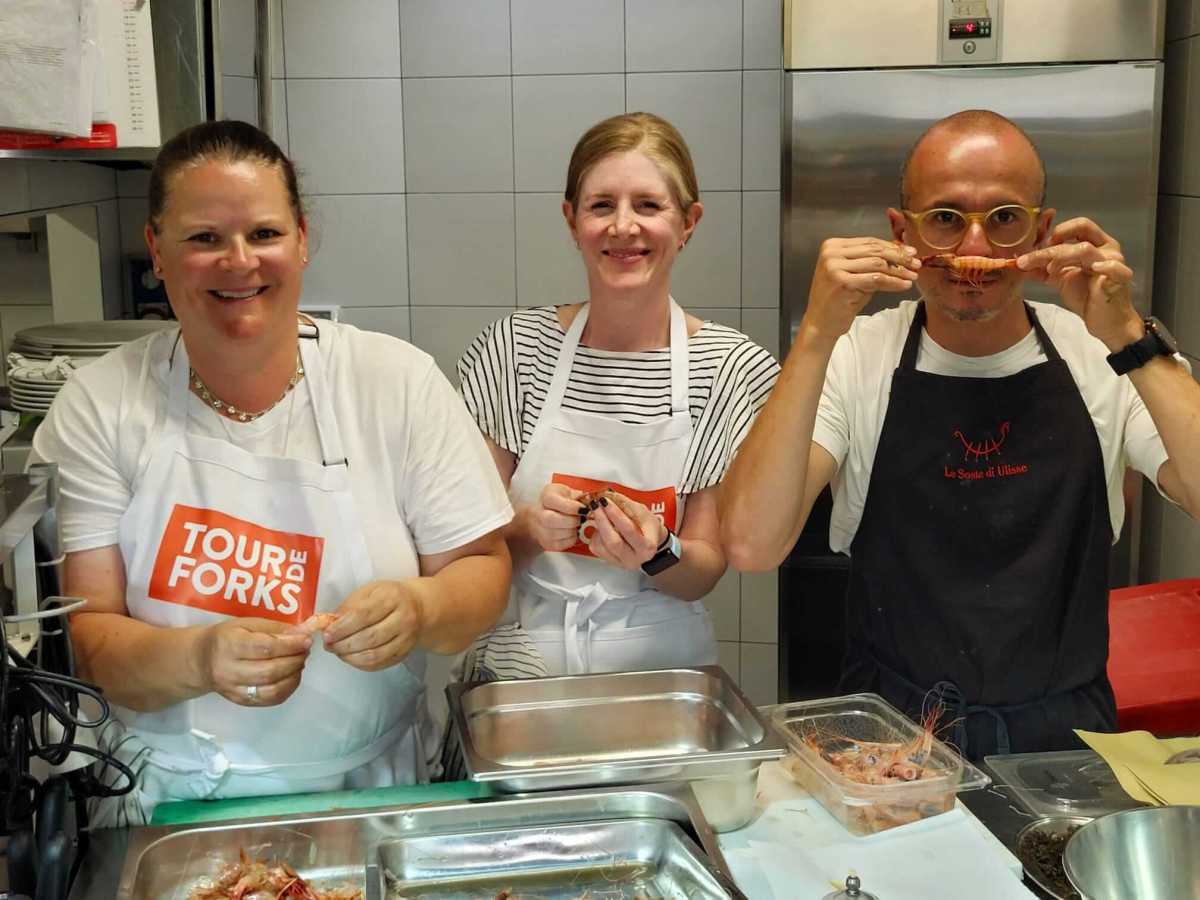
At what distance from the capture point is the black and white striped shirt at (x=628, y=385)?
2.28m

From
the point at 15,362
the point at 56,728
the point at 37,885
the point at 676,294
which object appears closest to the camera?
the point at 37,885

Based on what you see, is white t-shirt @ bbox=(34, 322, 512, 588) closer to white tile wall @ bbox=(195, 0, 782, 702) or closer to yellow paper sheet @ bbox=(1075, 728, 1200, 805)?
yellow paper sheet @ bbox=(1075, 728, 1200, 805)

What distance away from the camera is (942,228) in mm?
2027

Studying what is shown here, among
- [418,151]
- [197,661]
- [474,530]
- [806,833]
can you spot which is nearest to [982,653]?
[806,833]

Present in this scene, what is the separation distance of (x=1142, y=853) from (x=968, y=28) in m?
2.19

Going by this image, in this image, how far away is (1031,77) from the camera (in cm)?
306

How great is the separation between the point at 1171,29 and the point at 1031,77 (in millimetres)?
467

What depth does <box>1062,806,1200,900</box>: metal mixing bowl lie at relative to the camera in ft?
4.91

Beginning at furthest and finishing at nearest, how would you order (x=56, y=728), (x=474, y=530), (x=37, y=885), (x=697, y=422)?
(x=697, y=422)
(x=474, y=530)
(x=56, y=728)
(x=37, y=885)

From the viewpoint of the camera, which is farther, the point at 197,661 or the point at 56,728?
the point at 197,661

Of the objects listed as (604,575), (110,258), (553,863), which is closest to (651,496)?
(604,575)

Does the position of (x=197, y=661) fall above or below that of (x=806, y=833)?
above

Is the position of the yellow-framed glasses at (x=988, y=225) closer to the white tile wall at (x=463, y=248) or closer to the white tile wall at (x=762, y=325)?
the white tile wall at (x=762, y=325)

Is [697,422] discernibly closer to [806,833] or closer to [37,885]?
[806,833]
